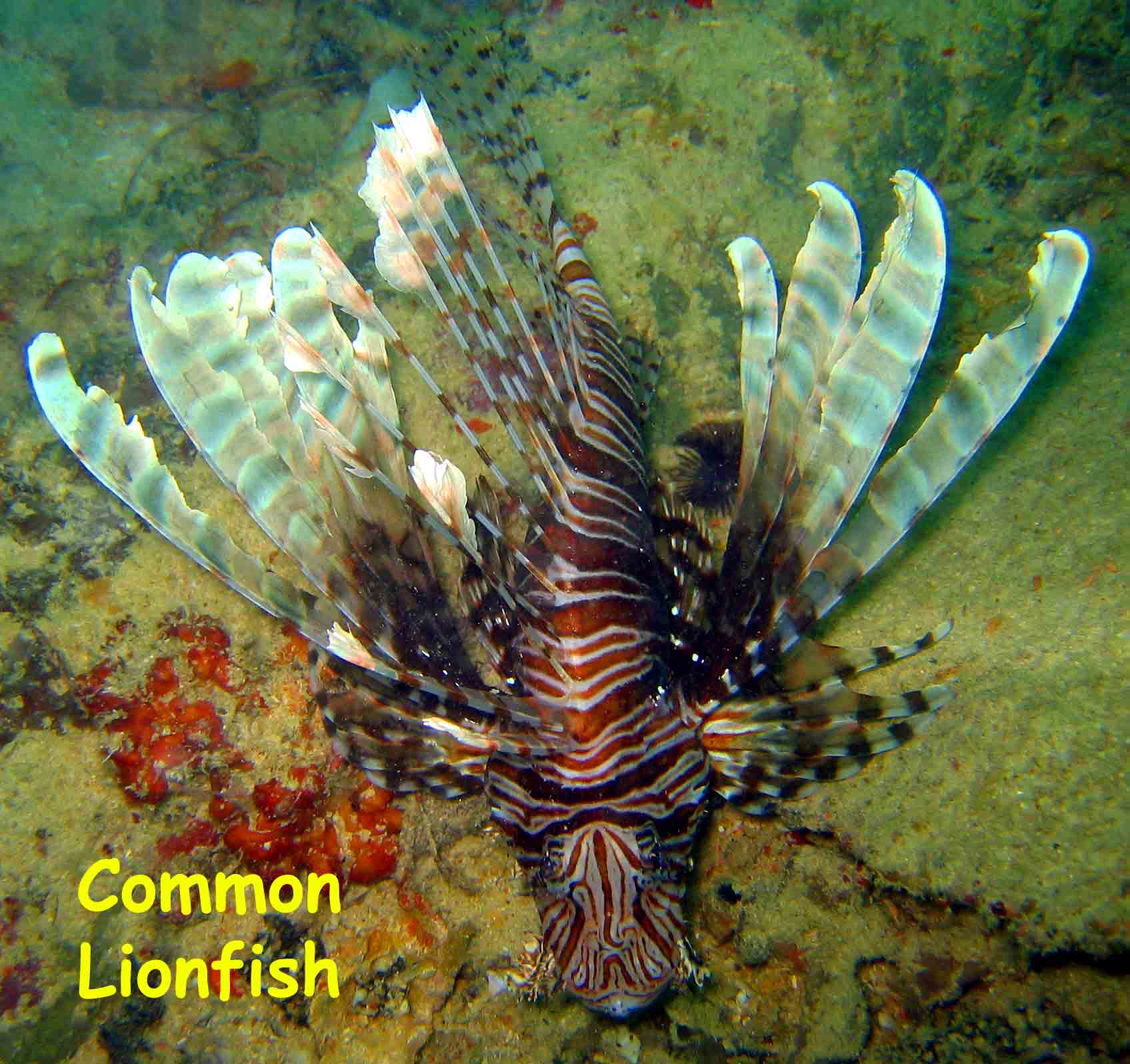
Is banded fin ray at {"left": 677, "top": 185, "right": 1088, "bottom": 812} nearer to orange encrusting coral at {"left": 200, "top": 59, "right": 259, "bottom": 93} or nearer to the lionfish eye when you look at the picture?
the lionfish eye

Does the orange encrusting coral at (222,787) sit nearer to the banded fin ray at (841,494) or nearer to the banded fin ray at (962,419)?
the banded fin ray at (841,494)

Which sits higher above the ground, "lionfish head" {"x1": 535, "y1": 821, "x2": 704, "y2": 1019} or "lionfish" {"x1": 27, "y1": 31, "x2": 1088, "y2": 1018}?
"lionfish" {"x1": 27, "y1": 31, "x2": 1088, "y2": 1018}

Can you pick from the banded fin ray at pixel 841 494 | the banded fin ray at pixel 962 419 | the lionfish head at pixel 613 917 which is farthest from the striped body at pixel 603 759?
the banded fin ray at pixel 962 419

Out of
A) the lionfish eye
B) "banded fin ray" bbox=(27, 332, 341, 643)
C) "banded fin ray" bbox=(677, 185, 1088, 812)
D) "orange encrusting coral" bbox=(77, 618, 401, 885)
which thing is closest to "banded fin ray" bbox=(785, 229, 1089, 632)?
"banded fin ray" bbox=(677, 185, 1088, 812)

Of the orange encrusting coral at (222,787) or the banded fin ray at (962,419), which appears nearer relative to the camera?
the banded fin ray at (962,419)

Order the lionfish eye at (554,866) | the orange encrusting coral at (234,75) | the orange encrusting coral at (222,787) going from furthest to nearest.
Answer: the orange encrusting coral at (234,75), the orange encrusting coral at (222,787), the lionfish eye at (554,866)

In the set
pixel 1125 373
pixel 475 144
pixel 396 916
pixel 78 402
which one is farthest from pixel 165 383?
pixel 1125 373

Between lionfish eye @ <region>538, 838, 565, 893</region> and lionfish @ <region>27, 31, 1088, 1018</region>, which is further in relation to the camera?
lionfish eye @ <region>538, 838, 565, 893</region>

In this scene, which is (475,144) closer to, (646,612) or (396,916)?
(646,612)
